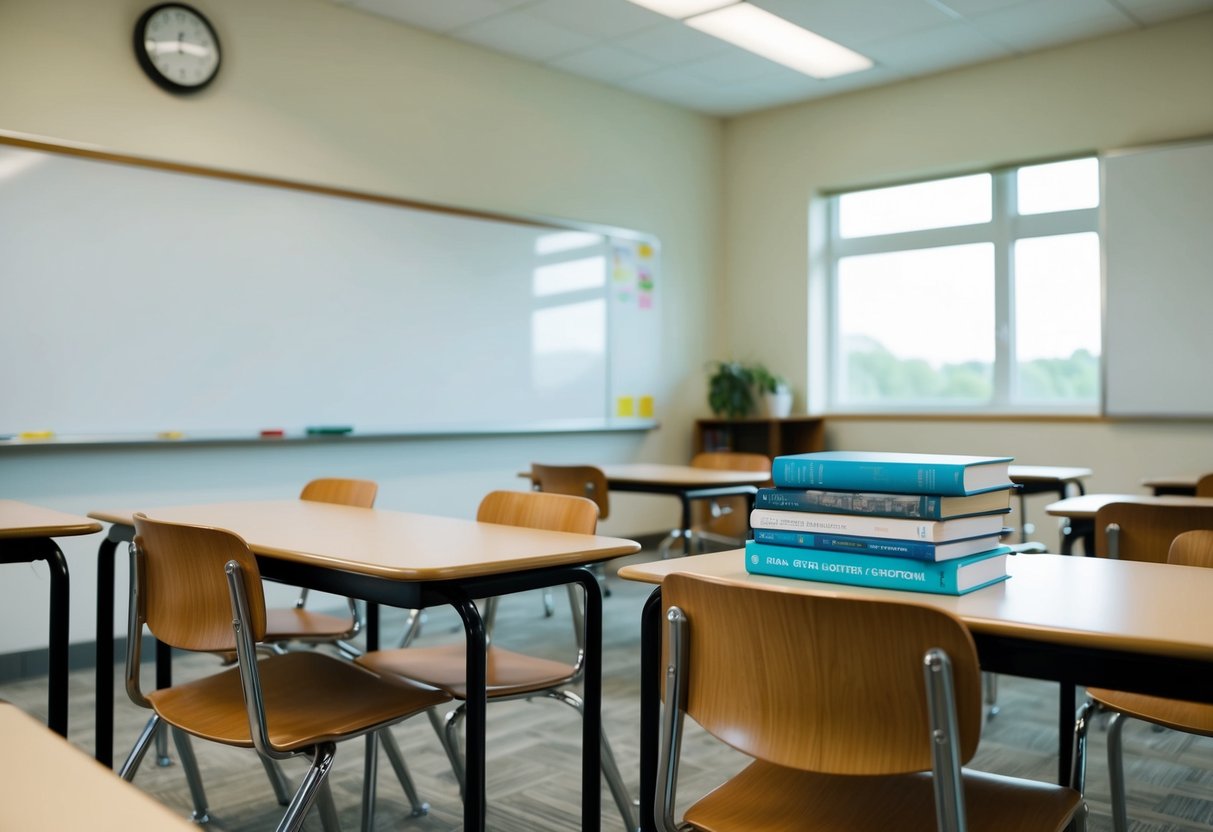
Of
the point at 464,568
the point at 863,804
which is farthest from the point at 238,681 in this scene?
the point at 863,804

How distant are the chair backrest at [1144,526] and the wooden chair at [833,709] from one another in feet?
4.06

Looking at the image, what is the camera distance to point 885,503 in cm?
149

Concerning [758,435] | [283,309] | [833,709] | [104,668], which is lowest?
[104,668]

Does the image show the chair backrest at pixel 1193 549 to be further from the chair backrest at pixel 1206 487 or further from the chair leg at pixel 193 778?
the chair leg at pixel 193 778

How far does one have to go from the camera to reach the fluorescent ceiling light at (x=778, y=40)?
486 centimetres

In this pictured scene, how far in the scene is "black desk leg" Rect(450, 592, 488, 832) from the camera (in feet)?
5.52

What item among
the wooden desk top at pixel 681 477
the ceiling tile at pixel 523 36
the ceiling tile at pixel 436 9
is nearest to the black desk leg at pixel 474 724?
the wooden desk top at pixel 681 477

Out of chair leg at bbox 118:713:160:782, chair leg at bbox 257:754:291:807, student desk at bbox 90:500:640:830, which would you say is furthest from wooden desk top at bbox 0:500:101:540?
chair leg at bbox 257:754:291:807

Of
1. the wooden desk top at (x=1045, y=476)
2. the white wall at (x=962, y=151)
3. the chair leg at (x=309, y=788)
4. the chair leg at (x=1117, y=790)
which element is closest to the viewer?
the chair leg at (x=309, y=788)

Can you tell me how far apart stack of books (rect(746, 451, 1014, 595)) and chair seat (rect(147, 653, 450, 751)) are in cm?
74

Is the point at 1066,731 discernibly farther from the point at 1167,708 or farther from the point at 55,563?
the point at 55,563

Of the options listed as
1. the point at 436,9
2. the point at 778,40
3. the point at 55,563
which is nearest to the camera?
the point at 55,563

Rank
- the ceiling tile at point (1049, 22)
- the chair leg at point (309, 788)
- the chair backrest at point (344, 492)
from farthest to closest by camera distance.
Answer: the ceiling tile at point (1049, 22) < the chair backrest at point (344, 492) < the chair leg at point (309, 788)

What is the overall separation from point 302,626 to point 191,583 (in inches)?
32.5
